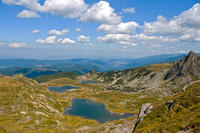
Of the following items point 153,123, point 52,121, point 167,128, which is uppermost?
point 167,128

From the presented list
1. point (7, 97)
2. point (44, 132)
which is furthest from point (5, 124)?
point (7, 97)

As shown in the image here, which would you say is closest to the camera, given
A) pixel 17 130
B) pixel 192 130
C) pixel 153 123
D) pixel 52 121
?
pixel 192 130

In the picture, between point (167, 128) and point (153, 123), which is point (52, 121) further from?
point (167, 128)

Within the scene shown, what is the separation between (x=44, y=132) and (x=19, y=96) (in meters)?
96.0

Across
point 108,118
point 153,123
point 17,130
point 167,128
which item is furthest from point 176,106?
point 108,118

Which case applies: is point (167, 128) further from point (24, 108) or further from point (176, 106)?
point (24, 108)

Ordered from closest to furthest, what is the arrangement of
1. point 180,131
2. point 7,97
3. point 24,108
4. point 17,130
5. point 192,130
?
point 192,130 → point 180,131 → point 17,130 → point 24,108 → point 7,97

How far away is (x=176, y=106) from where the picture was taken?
172ft

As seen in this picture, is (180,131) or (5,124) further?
(5,124)

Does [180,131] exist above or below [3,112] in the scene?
above

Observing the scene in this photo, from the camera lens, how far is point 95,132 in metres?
73.8

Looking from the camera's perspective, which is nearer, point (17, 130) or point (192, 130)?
point (192, 130)

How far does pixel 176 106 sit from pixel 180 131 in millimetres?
20669

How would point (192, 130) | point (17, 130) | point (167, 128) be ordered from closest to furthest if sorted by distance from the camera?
1. point (192, 130)
2. point (167, 128)
3. point (17, 130)
